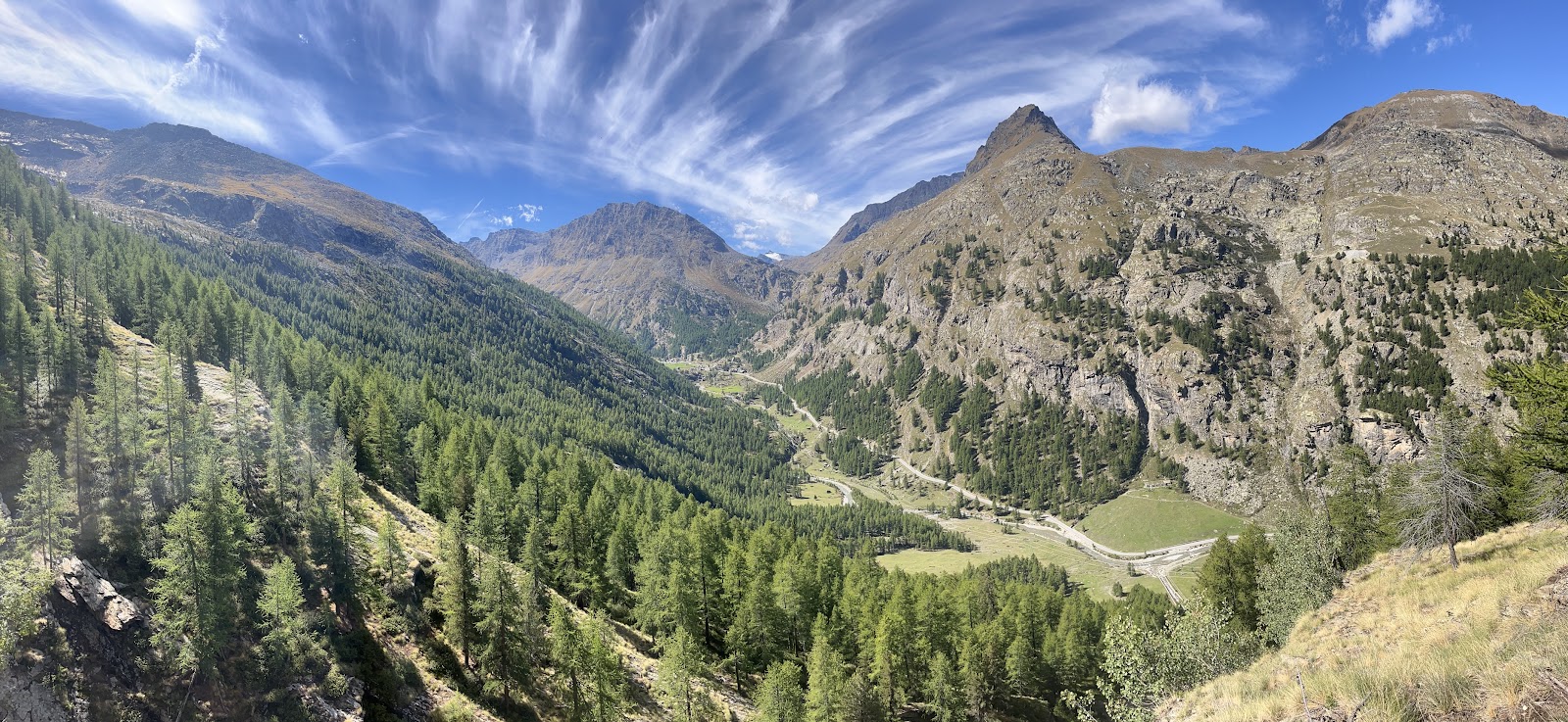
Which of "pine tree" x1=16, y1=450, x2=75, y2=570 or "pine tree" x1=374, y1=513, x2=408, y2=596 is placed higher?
"pine tree" x1=16, y1=450, x2=75, y2=570

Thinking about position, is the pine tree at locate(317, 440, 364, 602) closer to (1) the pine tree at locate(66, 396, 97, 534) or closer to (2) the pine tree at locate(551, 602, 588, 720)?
(1) the pine tree at locate(66, 396, 97, 534)

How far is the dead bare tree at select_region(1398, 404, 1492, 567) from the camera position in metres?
35.7

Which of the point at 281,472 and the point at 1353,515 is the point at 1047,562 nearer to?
the point at 1353,515

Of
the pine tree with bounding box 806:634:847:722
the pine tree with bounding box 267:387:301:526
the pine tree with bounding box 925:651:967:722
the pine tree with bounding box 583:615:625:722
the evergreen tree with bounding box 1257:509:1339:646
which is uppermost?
the pine tree with bounding box 267:387:301:526

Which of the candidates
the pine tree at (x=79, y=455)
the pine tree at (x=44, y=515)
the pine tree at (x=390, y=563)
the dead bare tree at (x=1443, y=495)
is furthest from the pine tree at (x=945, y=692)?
the pine tree at (x=79, y=455)

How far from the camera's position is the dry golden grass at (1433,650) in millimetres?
11414

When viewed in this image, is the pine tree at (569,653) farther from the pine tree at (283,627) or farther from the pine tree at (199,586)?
the pine tree at (199,586)

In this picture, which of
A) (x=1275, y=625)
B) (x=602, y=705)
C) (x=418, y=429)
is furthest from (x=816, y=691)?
(x=418, y=429)

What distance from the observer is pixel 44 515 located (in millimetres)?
30562

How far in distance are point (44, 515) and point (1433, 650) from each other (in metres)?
60.9

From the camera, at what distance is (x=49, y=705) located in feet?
84.4

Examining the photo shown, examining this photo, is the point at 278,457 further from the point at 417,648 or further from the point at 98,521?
the point at 417,648

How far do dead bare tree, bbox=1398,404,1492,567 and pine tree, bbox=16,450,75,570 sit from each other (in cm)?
8015

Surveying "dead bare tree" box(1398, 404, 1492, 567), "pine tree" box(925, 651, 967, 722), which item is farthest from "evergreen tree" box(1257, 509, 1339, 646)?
"pine tree" box(925, 651, 967, 722)
